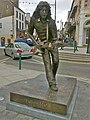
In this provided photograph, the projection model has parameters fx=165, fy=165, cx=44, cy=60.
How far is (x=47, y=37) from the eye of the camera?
3.93m

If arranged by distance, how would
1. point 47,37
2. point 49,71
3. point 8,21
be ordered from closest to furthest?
point 49,71
point 47,37
point 8,21

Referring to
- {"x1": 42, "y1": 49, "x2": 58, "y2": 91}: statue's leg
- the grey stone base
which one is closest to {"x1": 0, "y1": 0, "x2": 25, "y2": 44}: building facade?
{"x1": 42, "y1": 49, "x2": 58, "y2": 91}: statue's leg

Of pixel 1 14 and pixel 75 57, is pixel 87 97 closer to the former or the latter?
pixel 75 57

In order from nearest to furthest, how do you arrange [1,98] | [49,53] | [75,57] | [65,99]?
[65,99]
[49,53]
[1,98]
[75,57]

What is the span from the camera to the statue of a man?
3834 millimetres

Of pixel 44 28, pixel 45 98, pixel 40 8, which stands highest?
pixel 40 8

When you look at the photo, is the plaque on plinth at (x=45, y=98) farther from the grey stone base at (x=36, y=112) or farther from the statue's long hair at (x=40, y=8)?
the statue's long hair at (x=40, y=8)

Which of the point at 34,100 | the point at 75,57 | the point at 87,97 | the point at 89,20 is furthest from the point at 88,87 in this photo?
the point at 89,20

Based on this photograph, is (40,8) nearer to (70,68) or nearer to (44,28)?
(44,28)

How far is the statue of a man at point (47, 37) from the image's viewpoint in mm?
3834

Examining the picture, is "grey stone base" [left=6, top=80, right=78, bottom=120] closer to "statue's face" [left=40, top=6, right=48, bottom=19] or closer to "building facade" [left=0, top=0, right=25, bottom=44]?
"statue's face" [left=40, top=6, right=48, bottom=19]

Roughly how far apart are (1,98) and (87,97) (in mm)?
2288

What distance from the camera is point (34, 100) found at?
3.49m

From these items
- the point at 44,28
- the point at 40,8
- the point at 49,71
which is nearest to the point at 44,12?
the point at 40,8
